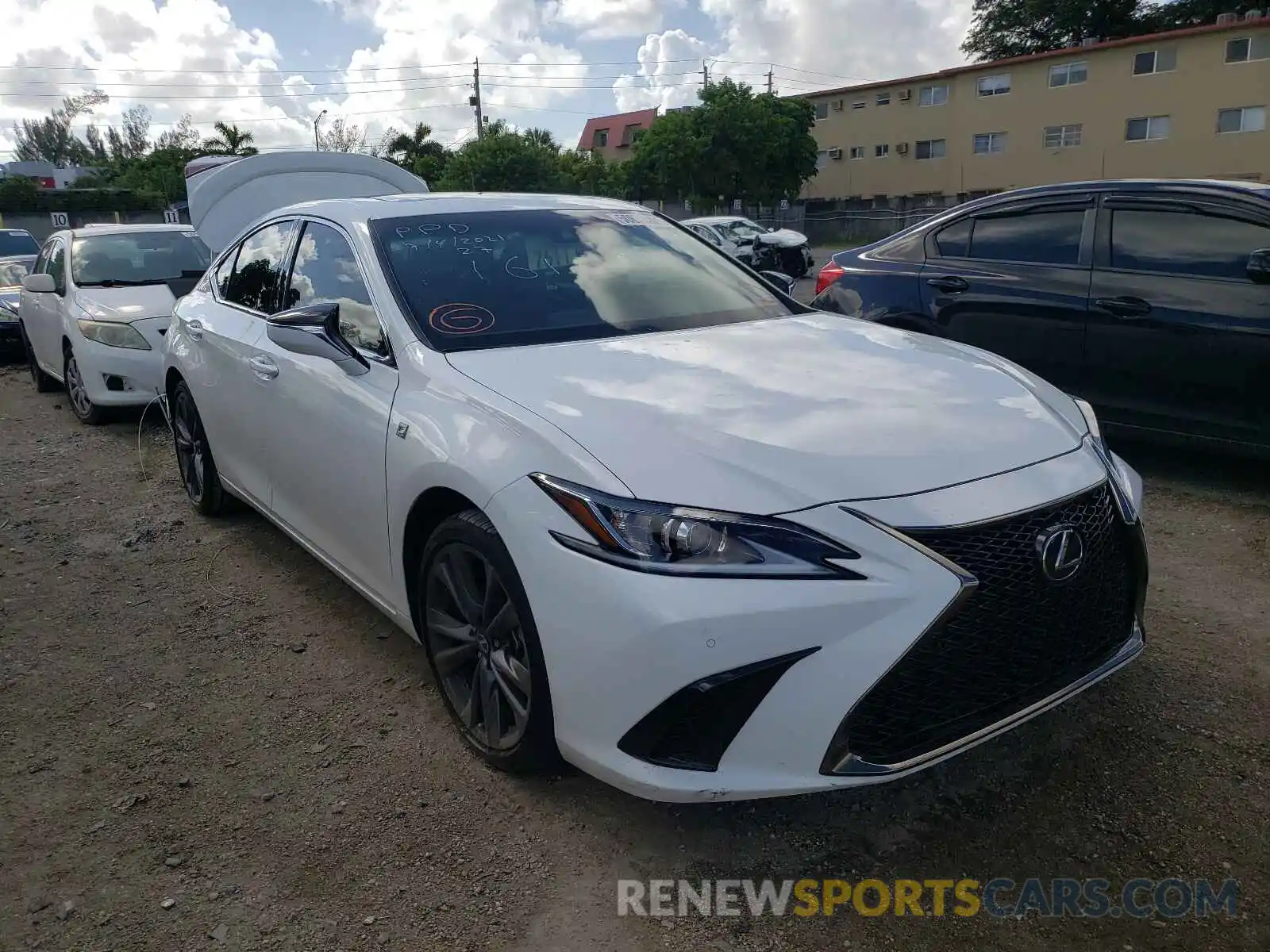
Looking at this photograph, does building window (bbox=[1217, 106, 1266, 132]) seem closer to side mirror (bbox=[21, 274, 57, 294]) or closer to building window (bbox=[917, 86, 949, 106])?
building window (bbox=[917, 86, 949, 106])

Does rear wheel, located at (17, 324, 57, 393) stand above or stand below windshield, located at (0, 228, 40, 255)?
below

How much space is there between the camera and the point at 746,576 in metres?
2.10

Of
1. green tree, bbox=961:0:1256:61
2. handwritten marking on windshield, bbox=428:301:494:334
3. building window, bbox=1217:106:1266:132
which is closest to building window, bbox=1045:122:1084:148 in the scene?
building window, bbox=1217:106:1266:132

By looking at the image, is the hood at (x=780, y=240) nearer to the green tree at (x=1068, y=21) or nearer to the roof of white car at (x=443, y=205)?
the roof of white car at (x=443, y=205)

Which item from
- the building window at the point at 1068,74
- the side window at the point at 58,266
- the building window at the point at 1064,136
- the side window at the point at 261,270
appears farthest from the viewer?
Answer: the building window at the point at 1064,136

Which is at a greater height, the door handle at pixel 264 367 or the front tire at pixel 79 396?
the door handle at pixel 264 367

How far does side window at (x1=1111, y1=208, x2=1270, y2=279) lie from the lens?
468cm

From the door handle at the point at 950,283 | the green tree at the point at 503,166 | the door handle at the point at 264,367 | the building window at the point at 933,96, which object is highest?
the building window at the point at 933,96

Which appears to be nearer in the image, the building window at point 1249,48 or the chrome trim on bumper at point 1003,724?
the chrome trim on bumper at point 1003,724

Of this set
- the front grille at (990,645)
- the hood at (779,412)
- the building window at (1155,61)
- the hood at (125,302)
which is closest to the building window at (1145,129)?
the building window at (1155,61)

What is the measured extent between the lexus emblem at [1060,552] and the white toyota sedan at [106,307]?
5.50 meters

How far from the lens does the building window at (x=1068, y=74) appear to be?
38500 mm

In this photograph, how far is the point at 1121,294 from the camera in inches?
199

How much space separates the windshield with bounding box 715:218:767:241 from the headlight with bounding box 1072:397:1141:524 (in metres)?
18.6
